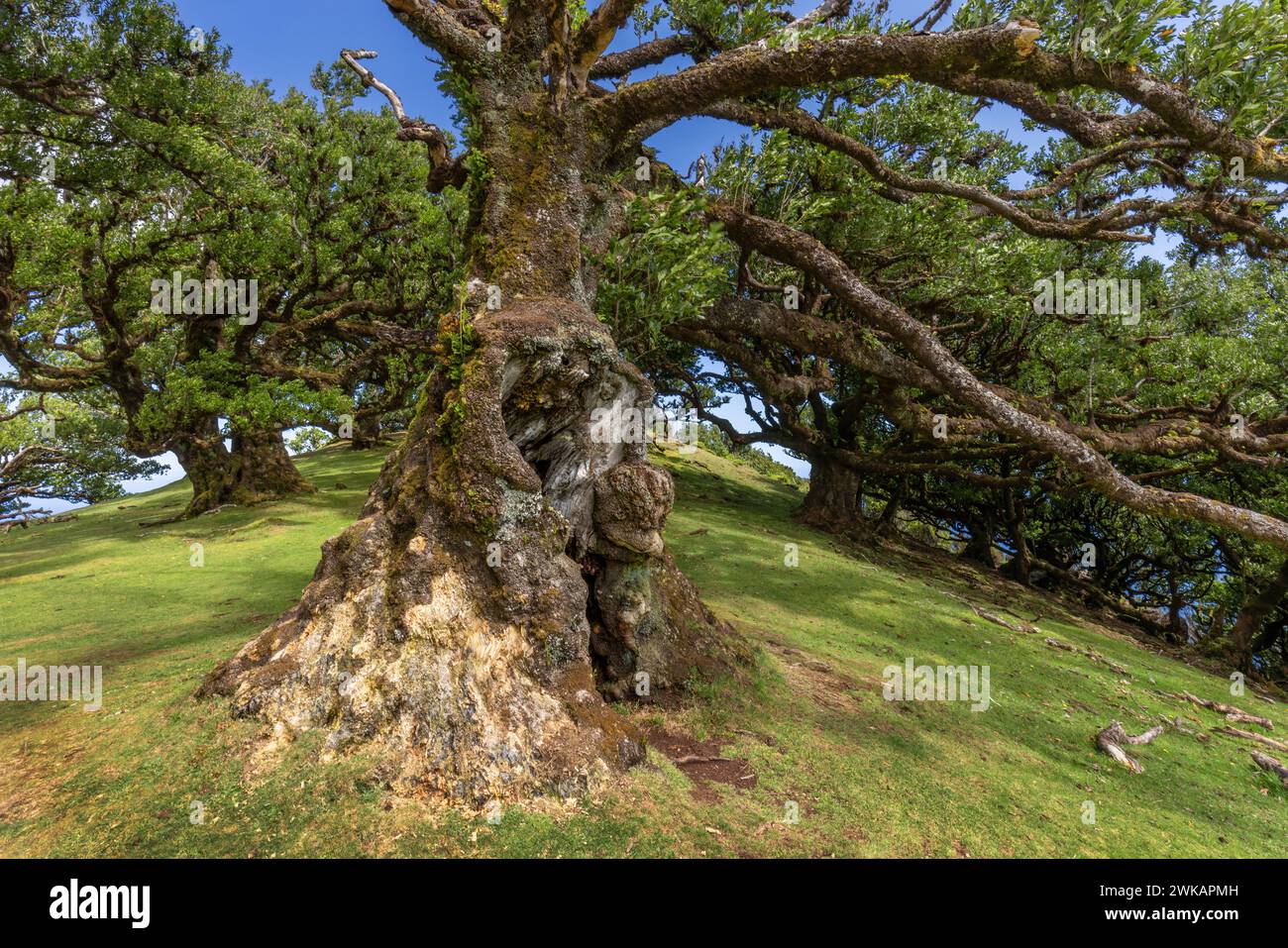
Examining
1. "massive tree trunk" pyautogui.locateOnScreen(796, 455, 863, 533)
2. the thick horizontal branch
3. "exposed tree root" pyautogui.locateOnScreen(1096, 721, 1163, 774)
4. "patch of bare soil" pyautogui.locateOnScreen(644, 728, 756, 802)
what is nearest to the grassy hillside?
"patch of bare soil" pyautogui.locateOnScreen(644, 728, 756, 802)

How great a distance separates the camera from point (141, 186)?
1164 cm

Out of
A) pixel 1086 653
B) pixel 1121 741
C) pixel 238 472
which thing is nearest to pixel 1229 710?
pixel 1086 653

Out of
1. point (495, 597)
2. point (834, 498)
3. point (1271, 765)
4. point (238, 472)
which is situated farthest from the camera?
point (834, 498)

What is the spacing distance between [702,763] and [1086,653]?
1004 cm

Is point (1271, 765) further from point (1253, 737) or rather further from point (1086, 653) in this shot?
point (1086, 653)

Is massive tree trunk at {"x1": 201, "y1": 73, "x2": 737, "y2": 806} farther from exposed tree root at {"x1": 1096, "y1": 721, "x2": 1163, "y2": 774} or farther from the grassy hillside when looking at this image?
exposed tree root at {"x1": 1096, "y1": 721, "x2": 1163, "y2": 774}

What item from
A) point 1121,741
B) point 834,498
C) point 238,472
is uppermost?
point 238,472

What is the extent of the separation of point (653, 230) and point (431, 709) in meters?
5.94

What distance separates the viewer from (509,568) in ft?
18.6

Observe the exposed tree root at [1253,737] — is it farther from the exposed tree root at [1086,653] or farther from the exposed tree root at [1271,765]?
the exposed tree root at [1086,653]

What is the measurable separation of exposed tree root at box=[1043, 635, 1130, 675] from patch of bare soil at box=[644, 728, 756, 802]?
932cm

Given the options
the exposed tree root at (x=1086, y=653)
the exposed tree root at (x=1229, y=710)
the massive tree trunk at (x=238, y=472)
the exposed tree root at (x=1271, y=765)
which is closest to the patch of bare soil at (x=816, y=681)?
the exposed tree root at (x=1271, y=765)

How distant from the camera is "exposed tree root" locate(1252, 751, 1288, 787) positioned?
7.56 metres
